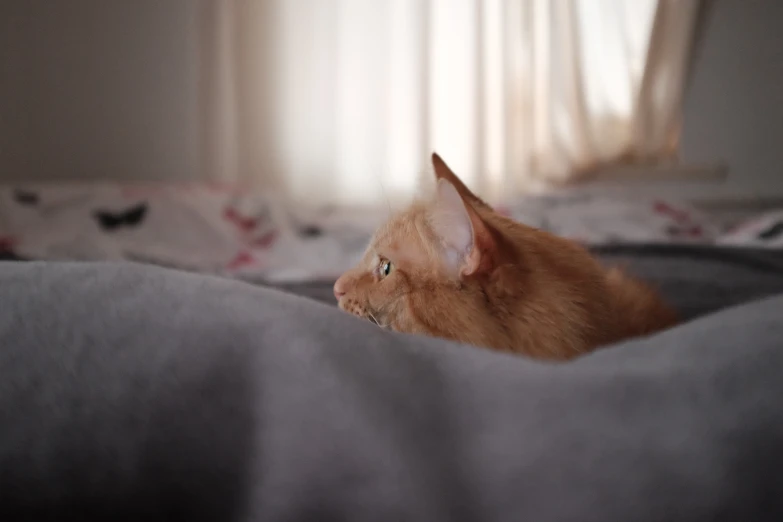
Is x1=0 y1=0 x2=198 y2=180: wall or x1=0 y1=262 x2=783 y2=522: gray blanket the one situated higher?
x1=0 y1=0 x2=198 y2=180: wall

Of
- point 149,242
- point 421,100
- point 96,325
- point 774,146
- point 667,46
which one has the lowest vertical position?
point 149,242

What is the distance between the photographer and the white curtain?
7.07 ft

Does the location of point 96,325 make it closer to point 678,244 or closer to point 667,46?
point 678,244

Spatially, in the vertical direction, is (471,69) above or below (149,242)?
above

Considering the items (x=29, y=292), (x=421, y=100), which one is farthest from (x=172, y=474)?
(x=421, y=100)

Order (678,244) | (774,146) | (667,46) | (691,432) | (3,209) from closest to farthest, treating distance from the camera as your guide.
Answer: (691,432) < (678,244) < (3,209) < (667,46) < (774,146)

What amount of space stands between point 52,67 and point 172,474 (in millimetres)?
2428

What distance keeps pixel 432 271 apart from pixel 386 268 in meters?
0.07

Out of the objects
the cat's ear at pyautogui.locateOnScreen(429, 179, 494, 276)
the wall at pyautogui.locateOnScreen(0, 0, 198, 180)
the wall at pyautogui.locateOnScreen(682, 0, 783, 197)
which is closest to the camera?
the cat's ear at pyautogui.locateOnScreen(429, 179, 494, 276)

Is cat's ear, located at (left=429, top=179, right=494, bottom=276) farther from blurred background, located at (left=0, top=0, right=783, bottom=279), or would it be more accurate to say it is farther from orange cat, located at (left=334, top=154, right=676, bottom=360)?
blurred background, located at (left=0, top=0, right=783, bottom=279)

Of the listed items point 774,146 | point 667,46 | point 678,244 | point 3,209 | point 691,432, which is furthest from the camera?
point 774,146

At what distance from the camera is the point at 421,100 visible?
2.17 metres

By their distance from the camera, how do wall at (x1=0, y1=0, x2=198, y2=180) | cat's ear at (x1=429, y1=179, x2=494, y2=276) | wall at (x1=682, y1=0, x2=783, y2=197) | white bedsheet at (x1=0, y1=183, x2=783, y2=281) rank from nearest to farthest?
cat's ear at (x1=429, y1=179, x2=494, y2=276) < white bedsheet at (x1=0, y1=183, x2=783, y2=281) < wall at (x1=0, y1=0, x2=198, y2=180) < wall at (x1=682, y1=0, x2=783, y2=197)

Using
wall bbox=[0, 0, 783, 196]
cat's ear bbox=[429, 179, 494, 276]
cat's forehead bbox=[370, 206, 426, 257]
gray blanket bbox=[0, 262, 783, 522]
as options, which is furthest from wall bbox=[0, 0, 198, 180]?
gray blanket bbox=[0, 262, 783, 522]
